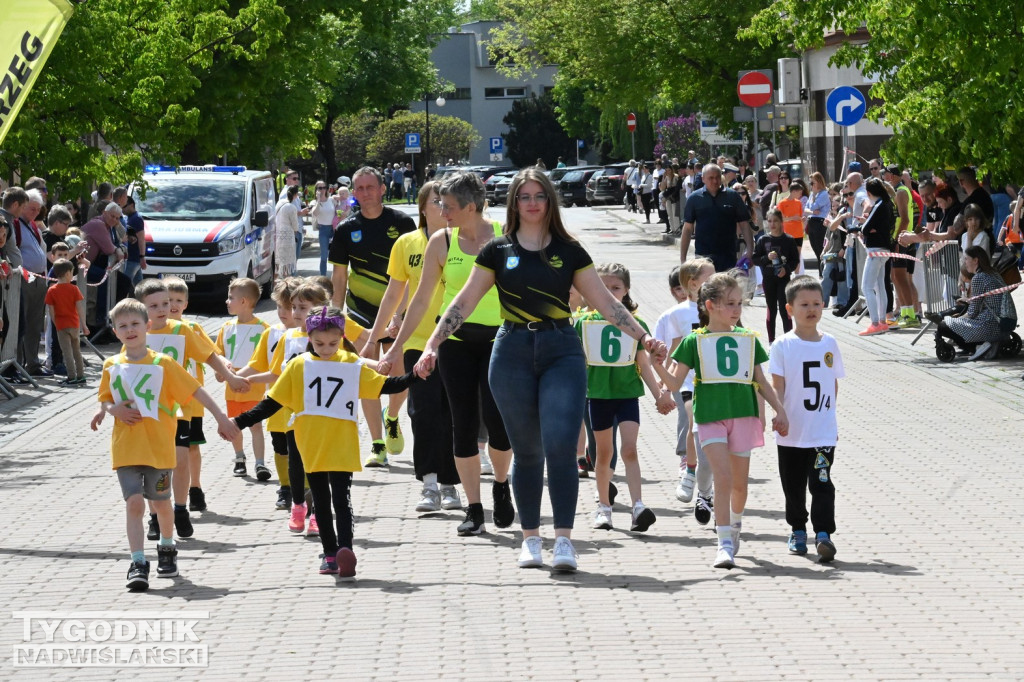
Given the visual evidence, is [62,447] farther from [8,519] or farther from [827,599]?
[827,599]

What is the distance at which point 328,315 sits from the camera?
7.65 metres

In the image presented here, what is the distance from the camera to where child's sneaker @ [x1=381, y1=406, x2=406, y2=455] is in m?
11.5

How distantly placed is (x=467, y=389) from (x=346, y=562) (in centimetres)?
140

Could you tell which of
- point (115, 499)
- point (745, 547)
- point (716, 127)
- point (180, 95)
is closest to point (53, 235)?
point (180, 95)

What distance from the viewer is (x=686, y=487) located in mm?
9555

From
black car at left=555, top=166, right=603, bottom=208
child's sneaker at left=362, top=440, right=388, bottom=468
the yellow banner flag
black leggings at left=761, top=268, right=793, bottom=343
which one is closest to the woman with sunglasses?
the yellow banner flag

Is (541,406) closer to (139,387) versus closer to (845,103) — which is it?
(139,387)

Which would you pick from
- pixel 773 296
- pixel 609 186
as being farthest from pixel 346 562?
pixel 609 186

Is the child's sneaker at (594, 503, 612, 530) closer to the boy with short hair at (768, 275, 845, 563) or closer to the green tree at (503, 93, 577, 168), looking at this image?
the boy with short hair at (768, 275, 845, 563)

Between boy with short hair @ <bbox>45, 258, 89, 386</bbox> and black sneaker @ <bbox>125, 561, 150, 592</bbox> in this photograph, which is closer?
black sneaker @ <bbox>125, 561, 150, 592</bbox>

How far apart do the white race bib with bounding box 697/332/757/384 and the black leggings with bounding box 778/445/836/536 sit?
1.38 feet

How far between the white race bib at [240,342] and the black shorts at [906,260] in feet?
36.6

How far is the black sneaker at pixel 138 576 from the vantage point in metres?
7.30

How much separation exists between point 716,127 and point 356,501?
34.1 m
